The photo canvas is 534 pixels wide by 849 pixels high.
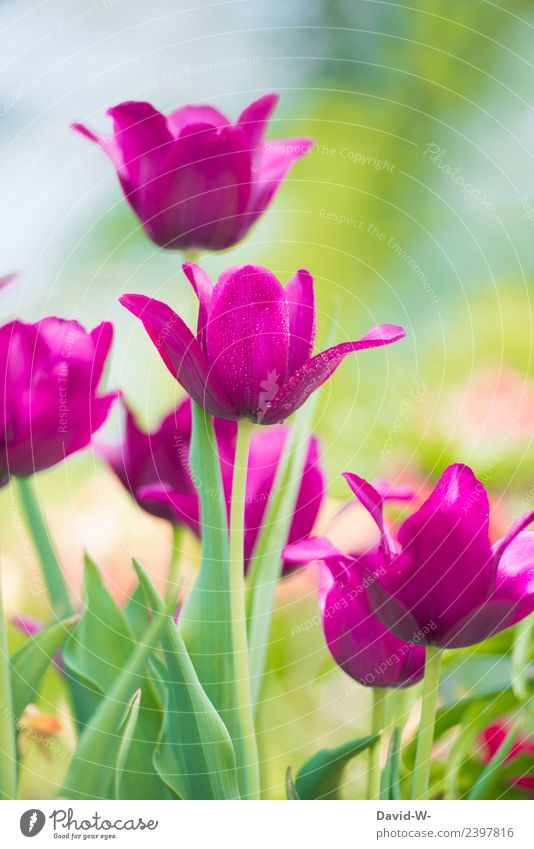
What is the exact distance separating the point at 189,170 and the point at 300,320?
0.05 metres

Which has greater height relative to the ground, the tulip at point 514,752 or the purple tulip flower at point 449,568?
the purple tulip flower at point 449,568

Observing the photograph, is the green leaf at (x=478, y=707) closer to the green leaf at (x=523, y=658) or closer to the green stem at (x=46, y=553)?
the green leaf at (x=523, y=658)

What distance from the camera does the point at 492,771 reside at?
0.87ft

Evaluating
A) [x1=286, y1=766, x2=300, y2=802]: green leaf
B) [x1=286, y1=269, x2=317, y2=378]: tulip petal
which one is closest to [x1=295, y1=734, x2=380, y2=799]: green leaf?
[x1=286, y1=766, x2=300, y2=802]: green leaf

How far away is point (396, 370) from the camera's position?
321 millimetres

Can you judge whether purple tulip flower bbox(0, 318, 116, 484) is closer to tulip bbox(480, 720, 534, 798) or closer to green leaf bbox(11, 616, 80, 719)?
green leaf bbox(11, 616, 80, 719)

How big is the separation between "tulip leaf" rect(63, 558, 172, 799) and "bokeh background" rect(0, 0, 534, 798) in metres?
0.03

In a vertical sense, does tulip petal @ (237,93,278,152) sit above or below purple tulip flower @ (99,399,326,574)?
above

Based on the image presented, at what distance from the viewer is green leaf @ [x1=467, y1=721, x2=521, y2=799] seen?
0.26 metres

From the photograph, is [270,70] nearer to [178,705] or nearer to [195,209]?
[195,209]

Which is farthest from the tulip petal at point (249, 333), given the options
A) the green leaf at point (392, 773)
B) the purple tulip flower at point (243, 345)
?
the green leaf at point (392, 773)

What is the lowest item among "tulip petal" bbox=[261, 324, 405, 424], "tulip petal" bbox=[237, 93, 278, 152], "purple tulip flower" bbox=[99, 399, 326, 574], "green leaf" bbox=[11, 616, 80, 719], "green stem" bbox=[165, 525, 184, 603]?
"green leaf" bbox=[11, 616, 80, 719]

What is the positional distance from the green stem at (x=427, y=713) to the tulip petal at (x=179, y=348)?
0.27 feet

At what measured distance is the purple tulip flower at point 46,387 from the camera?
0.21 metres
